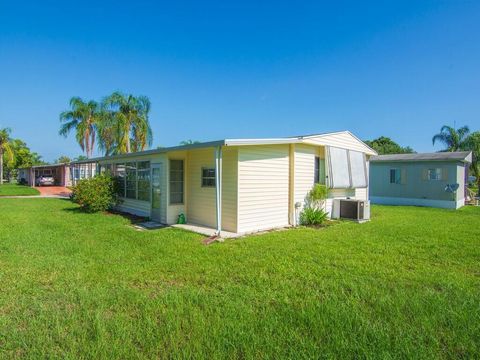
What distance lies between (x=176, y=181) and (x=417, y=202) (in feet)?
48.3

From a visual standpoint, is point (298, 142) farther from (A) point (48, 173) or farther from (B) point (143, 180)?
(A) point (48, 173)

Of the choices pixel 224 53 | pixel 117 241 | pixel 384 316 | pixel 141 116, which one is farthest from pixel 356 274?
pixel 141 116

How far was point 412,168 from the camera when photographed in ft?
54.0

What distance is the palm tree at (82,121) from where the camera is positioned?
84.7 feet

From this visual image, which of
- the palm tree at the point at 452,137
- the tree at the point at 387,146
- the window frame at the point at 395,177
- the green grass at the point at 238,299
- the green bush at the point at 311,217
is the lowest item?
the green grass at the point at 238,299

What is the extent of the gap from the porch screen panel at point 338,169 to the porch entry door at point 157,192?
6203 millimetres

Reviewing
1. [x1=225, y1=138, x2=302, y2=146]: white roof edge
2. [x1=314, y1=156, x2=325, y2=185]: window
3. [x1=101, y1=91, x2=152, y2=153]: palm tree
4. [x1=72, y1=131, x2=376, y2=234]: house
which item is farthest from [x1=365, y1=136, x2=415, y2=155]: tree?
[x1=225, y1=138, x2=302, y2=146]: white roof edge

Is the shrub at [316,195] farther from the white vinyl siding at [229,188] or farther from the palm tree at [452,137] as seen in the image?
the palm tree at [452,137]

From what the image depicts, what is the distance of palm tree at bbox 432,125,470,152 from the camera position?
23.4 meters

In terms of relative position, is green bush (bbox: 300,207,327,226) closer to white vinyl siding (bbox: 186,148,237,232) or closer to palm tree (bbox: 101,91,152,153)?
white vinyl siding (bbox: 186,148,237,232)

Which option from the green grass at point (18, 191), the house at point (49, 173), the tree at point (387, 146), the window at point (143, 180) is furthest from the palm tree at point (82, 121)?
the tree at point (387, 146)

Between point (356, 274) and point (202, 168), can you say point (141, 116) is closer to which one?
point (202, 168)

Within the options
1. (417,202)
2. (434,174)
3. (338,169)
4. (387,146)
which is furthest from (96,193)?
(387,146)

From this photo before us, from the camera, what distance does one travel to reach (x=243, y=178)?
7805 mm
